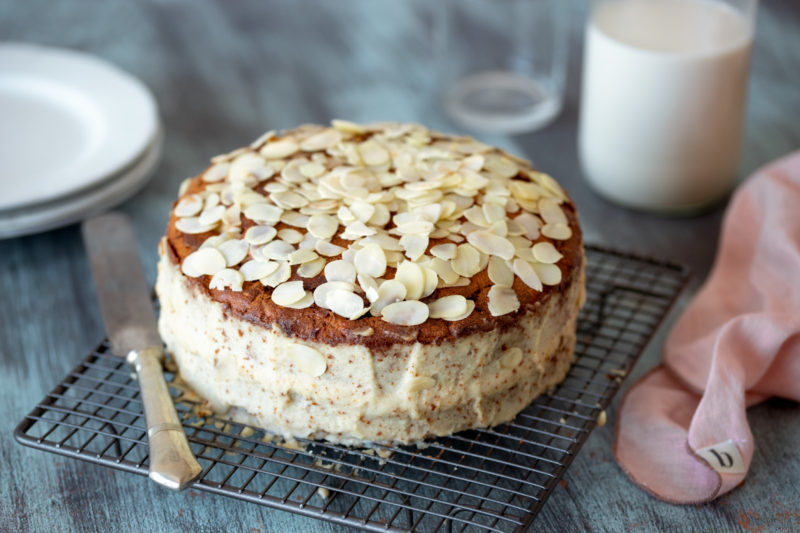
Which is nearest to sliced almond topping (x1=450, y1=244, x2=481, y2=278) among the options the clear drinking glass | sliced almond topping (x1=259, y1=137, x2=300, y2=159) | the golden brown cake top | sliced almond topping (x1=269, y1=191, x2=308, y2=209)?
the golden brown cake top

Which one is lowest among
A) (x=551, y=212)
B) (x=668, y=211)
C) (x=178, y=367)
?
(x=668, y=211)

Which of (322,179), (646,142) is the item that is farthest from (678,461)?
(646,142)

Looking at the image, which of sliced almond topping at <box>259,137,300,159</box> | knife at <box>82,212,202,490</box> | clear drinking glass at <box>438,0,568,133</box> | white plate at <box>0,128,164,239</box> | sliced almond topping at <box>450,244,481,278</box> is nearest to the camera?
knife at <box>82,212,202,490</box>

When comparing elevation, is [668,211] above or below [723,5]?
below

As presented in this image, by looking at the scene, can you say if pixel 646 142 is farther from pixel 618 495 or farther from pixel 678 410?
pixel 618 495

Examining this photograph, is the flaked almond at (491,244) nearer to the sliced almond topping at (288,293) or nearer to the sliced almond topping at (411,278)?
the sliced almond topping at (411,278)

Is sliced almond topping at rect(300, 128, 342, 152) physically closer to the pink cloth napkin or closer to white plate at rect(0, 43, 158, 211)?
white plate at rect(0, 43, 158, 211)

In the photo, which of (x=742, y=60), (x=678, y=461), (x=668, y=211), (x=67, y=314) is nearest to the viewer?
(x=678, y=461)

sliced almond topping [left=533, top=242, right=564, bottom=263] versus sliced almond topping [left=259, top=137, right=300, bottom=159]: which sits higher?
sliced almond topping [left=259, top=137, right=300, bottom=159]
